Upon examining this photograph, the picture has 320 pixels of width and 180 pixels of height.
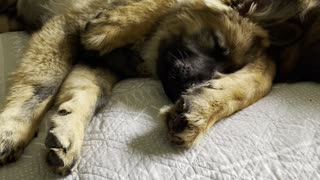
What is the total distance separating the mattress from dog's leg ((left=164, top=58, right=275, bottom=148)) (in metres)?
0.03

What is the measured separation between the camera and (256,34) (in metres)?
1.44

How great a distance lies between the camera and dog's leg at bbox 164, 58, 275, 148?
1.10 m

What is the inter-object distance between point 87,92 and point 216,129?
430 millimetres

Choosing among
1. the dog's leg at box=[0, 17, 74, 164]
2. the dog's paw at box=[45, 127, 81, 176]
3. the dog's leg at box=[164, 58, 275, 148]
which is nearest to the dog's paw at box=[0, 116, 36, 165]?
the dog's leg at box=[0, 17, 74, 164]

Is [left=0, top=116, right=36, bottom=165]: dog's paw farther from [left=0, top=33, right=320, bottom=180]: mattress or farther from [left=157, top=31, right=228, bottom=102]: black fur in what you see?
[left=157, top=31, right=228, bottom=102]: black fur

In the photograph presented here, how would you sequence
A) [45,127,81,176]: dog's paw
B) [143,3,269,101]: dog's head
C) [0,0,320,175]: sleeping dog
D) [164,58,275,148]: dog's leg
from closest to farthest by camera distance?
[45,127,81,176]: dog's paw → [164,58,275,148]: dog's leg → [0,0,320,175]: sleeping dog → [143,3,269,101]: dog's head

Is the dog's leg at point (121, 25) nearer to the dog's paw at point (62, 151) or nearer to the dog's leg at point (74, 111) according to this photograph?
the dog's leg at point (74, 111)

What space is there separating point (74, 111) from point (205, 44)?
484 mm

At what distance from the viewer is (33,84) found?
1.31m

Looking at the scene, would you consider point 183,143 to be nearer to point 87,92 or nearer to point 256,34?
point 87,92

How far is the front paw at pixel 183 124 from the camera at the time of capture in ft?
3.53

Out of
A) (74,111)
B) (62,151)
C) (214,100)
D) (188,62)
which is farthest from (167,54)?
(62,151)

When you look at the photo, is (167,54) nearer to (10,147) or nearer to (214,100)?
(214,100)

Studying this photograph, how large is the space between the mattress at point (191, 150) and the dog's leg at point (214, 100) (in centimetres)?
3
